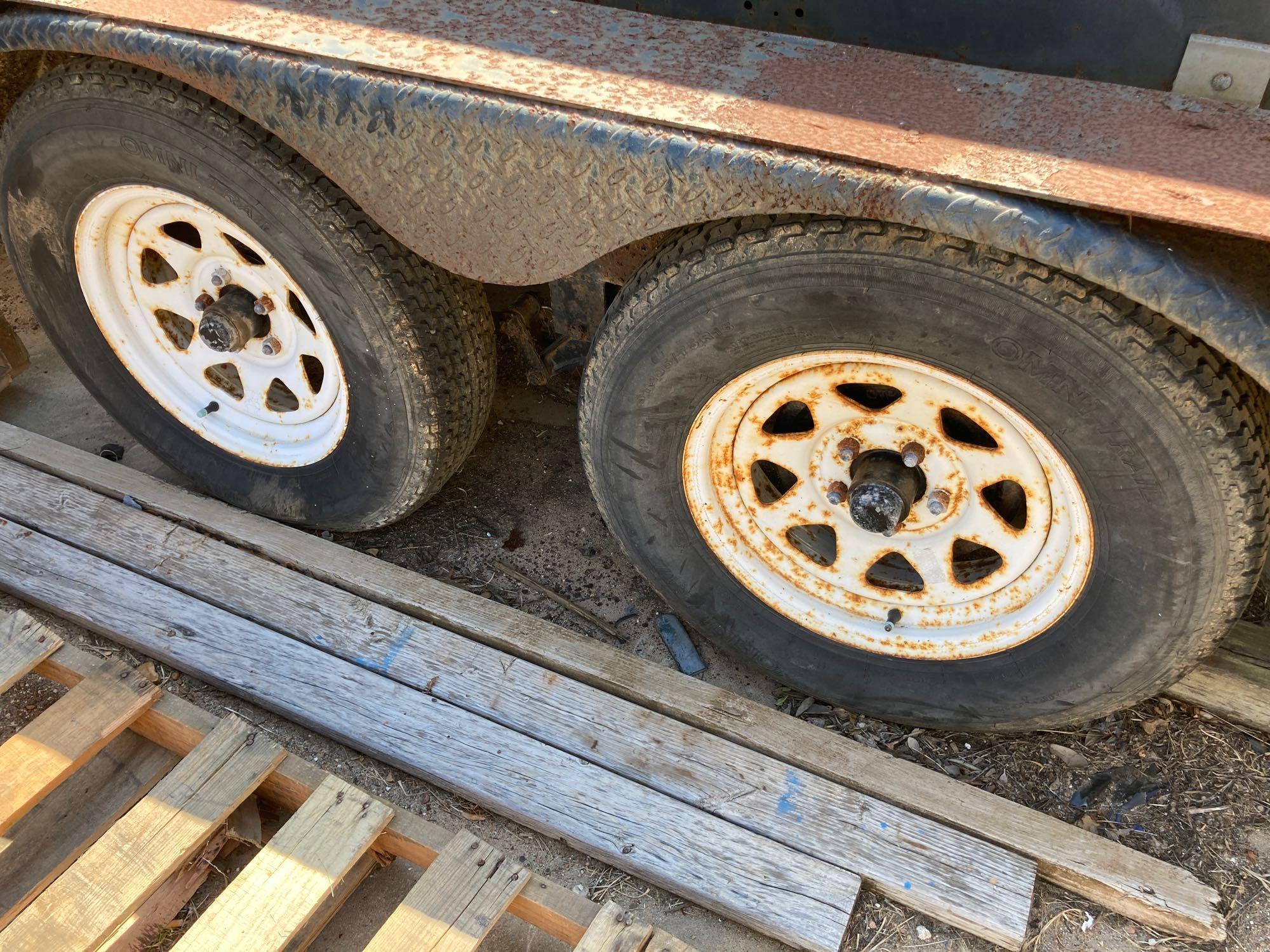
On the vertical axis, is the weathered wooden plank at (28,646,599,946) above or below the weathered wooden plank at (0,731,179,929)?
above

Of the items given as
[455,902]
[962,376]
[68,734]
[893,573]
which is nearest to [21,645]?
[68,734]

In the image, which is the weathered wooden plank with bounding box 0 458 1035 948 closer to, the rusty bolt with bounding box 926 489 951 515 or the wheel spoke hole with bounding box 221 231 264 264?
the rusty bolt with bounding box 926 489 951 515

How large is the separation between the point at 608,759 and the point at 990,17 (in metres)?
1.60

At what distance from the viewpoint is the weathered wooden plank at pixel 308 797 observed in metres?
1.83

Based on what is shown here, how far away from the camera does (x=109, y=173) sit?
7.34ft

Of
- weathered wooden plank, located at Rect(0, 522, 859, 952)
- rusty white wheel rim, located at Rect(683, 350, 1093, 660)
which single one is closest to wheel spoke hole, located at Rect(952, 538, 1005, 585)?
rusty white wheel rim, located at Rect(683, 350, 1093, 660)

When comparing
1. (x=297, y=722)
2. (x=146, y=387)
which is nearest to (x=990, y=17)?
(x=297, y=722)

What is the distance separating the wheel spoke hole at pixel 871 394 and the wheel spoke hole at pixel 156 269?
1.67m

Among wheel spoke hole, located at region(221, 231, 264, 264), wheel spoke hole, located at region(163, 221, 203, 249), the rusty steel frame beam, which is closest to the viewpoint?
the rusty steel frame beam

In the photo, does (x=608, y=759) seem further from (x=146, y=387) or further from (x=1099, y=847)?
(x=146, y=387)

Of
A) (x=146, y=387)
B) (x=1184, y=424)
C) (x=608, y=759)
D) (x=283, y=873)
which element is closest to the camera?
(x=1184, y=424)

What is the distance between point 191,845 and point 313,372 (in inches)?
46.8

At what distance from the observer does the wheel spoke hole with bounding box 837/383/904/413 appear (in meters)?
2.00

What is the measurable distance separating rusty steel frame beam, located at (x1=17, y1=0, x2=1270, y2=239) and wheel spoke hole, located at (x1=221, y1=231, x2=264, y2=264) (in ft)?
1.71
